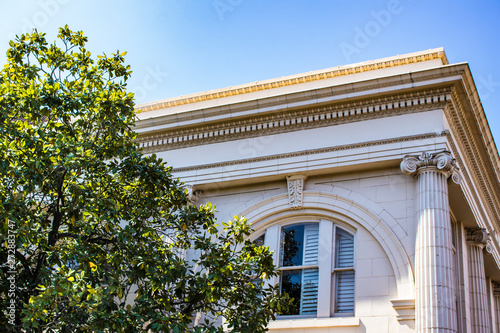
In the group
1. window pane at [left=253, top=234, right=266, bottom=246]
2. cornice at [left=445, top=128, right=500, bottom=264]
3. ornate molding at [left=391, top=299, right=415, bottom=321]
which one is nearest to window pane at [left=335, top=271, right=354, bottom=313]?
ornate molding at [left=391, top=299, right=415, bottom=321]

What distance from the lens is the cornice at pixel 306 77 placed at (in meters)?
15.6

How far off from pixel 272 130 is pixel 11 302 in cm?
814

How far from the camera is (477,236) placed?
52.2 ft

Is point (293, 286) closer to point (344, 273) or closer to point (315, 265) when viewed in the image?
point (315, 265)

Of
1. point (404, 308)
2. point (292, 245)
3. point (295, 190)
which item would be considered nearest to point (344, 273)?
point (292, 245)

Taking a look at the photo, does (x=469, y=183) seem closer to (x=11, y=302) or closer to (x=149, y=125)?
(x=149, y=125)

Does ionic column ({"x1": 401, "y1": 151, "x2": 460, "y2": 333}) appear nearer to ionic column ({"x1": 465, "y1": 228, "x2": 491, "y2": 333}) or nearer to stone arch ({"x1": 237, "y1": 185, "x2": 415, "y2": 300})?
stone arch ({"x1": 237, "y1": 185, "x2": 415, "y2": 300})

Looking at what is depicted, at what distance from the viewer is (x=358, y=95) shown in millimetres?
14578

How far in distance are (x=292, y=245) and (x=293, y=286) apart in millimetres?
1055

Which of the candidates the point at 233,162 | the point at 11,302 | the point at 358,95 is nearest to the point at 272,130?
the point at 233,162

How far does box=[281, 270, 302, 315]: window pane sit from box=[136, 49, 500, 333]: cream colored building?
34 mm

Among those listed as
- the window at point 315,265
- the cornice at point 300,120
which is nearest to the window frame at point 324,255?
the window at point 315,265

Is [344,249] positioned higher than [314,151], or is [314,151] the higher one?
[314,151]

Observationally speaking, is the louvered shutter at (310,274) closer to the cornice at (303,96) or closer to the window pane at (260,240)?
the window pane at (260,240)
